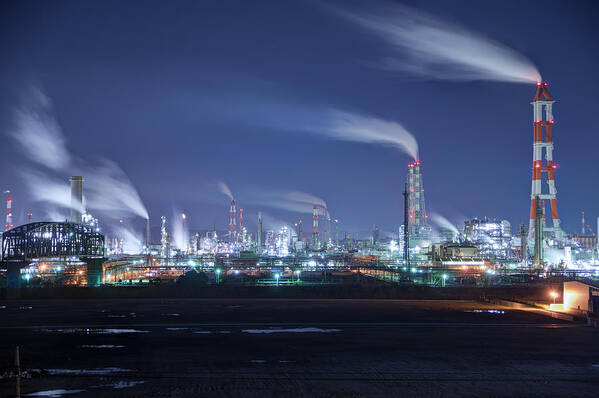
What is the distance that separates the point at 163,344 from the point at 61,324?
7.82 metres

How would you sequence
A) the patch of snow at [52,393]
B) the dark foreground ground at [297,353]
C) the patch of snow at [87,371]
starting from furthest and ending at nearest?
1. the patch of snow at [87,371]
2. the dark foreground ground at [297,353]
3. the patch of snow at [52,393]

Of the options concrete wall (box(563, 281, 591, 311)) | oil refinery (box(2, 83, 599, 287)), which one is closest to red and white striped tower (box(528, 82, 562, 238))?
oil refinery (box(2, 83, 599, 287))

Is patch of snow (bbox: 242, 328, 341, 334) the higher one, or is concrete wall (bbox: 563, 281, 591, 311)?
concrete wall (bbox: 563, 281, 591, 311)

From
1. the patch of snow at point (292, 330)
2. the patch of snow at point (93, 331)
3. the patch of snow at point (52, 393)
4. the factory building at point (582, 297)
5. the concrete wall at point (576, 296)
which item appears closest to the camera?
the patch of snow at point (52, 393)

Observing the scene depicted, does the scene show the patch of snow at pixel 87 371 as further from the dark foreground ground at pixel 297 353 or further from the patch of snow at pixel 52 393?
the patch of snow at pixel 52 393

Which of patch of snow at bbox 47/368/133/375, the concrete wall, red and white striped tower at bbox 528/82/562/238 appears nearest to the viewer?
patch of snow at bbox 47/368/133/375

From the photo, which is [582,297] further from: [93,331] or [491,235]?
[491,235]

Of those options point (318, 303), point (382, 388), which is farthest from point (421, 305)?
point (382, 388)

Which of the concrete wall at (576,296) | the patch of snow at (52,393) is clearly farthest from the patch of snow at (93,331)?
the concrete wall at (576,296)

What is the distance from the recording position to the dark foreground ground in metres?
13.2

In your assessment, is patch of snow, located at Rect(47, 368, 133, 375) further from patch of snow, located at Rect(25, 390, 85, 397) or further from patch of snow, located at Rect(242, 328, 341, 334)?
patch of snow, located at Rect(242, 328, 341, 334)

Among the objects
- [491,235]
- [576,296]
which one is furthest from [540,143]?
[576,296]

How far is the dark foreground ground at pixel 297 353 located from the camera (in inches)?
520

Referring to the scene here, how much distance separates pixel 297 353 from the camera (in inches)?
687
